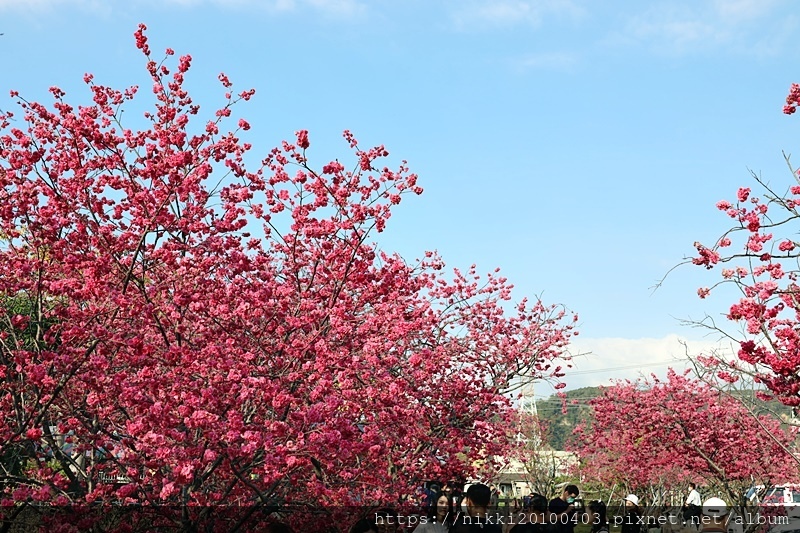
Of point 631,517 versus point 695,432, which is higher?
point 695,432

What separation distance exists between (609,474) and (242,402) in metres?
31.3

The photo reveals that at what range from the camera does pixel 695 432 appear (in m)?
21.6

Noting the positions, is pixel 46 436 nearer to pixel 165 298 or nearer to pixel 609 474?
pixel 165 298

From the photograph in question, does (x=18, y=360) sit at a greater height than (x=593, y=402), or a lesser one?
lesser

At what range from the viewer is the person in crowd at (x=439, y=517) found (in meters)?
6.45

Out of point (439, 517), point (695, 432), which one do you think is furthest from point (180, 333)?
point (695, 432)

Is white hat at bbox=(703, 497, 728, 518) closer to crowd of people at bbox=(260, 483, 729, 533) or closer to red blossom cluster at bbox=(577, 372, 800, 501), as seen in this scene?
crowd of people at bbox=(260, 483, 729, 533)

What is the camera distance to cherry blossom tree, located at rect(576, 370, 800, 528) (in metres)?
21.8

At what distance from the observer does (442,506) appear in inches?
289

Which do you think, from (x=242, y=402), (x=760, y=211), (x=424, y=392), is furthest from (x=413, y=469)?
(x=760, y=211)

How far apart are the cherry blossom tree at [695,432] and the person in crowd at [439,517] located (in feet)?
47.2

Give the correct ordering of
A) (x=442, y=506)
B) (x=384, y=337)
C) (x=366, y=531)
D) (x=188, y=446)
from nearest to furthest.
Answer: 1. (x=366, y=531)
2. (x=442, y=506)
3. (x=188, y=446)
4. (x=384, y=337)

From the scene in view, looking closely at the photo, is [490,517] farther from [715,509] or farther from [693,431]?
[693,431]

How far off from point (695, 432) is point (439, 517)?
53.5ft
